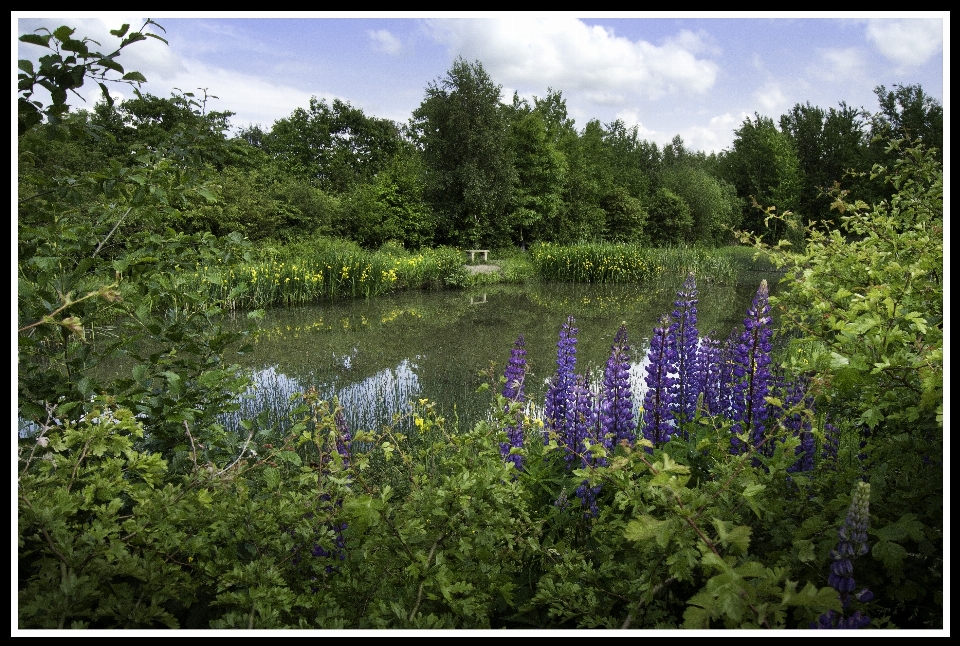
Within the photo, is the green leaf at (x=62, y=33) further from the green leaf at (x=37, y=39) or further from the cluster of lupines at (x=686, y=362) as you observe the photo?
the cluster of lupines at (x=686, y=362)

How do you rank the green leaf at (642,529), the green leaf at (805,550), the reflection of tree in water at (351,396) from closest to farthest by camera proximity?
the green leaf at (642,529), the green leaf at (805,550), the reflection of tree in water at (351,396)

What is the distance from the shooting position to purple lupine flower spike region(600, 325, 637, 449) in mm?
2893

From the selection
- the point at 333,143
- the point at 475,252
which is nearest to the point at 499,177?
the point at 475,252

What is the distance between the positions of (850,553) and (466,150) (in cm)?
2546

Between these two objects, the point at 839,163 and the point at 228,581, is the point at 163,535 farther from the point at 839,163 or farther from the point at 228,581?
the point at 839,163

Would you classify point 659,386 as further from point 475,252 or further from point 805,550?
point 475,252

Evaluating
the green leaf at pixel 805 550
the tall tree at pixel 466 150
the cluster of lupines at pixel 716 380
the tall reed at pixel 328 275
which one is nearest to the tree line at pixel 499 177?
the tall tree at pixel 466 150

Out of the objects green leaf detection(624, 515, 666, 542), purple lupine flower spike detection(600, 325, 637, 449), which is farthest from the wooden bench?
green leaf detection(624, 515, 666, 542)

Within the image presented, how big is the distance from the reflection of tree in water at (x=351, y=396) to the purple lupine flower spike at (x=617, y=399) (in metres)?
2.42

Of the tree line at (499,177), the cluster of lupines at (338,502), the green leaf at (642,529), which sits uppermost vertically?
the tree line at (499,177)

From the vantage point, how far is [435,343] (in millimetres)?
9023

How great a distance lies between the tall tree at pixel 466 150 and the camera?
81.5 ft

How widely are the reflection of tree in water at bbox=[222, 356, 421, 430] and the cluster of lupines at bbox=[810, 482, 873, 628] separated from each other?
3822 mm

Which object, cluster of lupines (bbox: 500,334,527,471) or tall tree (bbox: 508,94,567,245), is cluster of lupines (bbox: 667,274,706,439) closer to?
cluster of lupines (bbox: 500,334,527,471)
